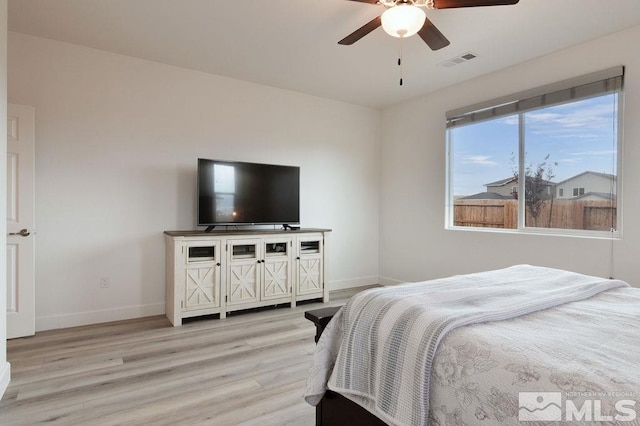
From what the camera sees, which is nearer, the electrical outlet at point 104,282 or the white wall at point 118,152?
the white wall at point 118,152

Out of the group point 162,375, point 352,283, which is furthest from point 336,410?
point 352,283

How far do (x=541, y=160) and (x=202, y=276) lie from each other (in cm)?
362

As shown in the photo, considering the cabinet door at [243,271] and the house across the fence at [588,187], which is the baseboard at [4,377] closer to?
the cabinet door at [243,271]

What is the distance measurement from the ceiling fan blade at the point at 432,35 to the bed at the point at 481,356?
163cm

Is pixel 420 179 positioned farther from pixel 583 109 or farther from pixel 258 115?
pixel 258 115

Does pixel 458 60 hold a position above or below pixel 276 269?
above

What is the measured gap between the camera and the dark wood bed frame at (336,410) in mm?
1411

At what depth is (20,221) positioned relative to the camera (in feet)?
9.77

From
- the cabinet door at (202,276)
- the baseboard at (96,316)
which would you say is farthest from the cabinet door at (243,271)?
the baseboard at (96,316)

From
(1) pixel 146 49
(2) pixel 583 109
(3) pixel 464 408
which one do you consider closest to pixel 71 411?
(3) pixel 464 408

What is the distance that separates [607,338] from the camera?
1.13 m
